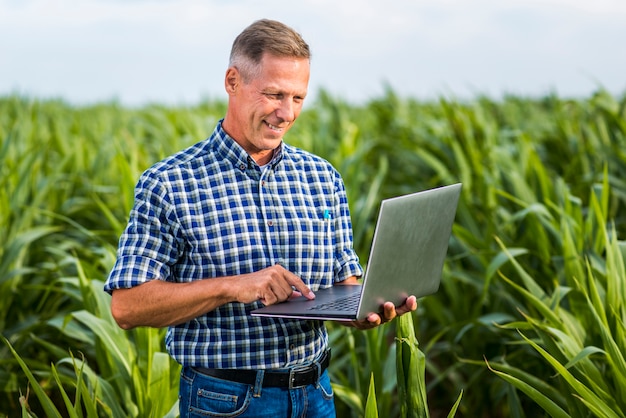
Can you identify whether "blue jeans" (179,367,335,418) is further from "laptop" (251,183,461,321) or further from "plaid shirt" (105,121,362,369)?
"laptop" (251,183,461,321)

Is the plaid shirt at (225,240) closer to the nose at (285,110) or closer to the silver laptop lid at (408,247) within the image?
the nose at (285,110)

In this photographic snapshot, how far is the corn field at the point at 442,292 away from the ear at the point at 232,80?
1.80ft

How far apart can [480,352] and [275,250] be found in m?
1.59

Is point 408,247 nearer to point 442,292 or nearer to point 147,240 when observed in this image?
point 147,240

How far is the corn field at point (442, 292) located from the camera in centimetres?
212

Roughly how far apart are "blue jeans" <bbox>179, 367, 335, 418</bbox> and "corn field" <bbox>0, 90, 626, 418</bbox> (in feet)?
0.47

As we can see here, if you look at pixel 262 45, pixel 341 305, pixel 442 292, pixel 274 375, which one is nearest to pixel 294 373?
pixel 274 375

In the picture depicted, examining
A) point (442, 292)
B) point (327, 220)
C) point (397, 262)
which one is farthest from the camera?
point (442, 292)

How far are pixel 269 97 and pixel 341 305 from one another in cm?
40

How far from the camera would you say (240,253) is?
164 centimetres

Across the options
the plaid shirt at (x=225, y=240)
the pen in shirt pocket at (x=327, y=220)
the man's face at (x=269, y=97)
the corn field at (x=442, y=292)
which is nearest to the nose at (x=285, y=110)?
the man's face at (x=269, y=97)

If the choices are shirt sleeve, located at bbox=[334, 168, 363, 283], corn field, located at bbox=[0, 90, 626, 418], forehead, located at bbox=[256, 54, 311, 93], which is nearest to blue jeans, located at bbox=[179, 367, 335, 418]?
corn field, located at bbox=[0, 90, 626, 418]

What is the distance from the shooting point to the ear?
5.36 ft

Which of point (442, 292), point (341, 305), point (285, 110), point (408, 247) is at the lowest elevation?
point (442, 292)
